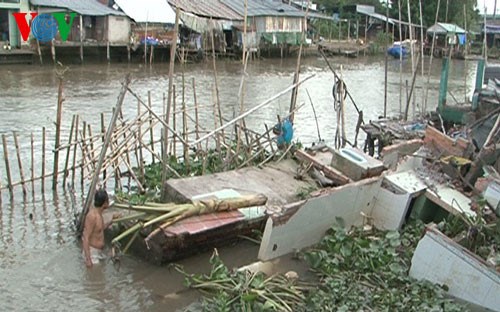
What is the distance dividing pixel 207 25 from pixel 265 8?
719cm

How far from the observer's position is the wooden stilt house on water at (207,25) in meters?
27.3

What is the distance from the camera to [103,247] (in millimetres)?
6789

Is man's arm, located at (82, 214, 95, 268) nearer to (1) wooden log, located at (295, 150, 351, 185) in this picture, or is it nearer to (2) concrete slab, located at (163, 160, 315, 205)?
(2) concrete slab, located at (163, 160, 315, 205)

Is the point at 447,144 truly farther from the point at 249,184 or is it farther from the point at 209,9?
the point at 209,9

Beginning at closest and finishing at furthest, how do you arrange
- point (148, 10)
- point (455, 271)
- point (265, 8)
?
point (455, 271)
point (148, 10)
point (265, 8)

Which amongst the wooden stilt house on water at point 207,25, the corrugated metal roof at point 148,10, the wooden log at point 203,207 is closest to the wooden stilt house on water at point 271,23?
the wooden stilt house on water at point 207,25

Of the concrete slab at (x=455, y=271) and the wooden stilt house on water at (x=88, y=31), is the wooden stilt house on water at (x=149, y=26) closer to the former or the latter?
the wooden stilt house on water at (x=88, y=31)

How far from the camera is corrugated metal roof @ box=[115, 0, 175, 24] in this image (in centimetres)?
2773

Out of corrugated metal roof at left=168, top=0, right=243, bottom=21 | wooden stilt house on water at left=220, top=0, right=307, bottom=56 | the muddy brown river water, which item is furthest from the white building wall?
wooden stilt house on water at left=220, top=0, right=307, bottom=56

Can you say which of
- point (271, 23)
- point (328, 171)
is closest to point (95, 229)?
point (328, 171)

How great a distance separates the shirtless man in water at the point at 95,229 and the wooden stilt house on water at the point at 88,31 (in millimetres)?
19647

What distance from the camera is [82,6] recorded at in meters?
26.4

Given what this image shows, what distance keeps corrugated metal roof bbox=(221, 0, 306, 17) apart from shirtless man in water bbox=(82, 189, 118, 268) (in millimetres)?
25531

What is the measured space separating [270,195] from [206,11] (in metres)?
22.2
